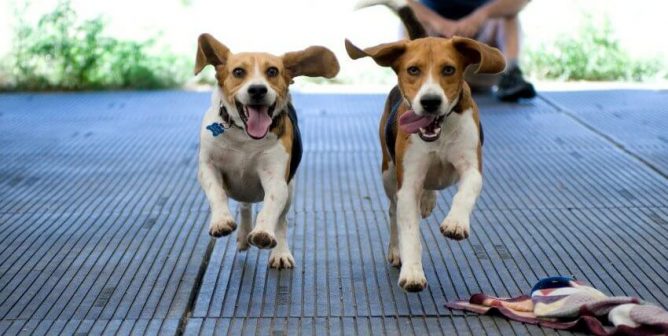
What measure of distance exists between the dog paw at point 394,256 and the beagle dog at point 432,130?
32cm

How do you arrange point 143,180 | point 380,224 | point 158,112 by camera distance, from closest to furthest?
1. point 380,224
2. point 143,180
3. point 158,112

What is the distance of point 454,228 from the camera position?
389 cm

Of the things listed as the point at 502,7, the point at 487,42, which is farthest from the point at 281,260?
the point at 487,42

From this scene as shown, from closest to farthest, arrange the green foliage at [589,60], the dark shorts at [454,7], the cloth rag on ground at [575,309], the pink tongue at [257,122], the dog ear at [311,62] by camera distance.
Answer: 1. the cloth rag on ground at [575,309]
2. the pink tongue at [257,122]
3. the dog ear at [311,62]
4. the dark shorts at [454,7]
5. the green foliage at [589,60]

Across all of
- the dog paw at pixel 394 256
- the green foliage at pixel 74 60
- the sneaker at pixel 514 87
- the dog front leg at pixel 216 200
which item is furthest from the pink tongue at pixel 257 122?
the green foliage at pixel 74 60

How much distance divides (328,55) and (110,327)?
143cm

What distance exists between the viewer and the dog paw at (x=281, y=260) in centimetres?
450

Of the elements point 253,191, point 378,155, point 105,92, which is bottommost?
point 105,92

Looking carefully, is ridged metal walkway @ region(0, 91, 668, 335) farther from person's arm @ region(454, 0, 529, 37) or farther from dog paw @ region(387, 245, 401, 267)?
person's arm @ region(454, 0, 529, 37)

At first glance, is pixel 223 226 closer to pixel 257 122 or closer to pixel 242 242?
pixel 257 122

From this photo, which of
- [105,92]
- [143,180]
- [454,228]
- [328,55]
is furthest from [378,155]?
[105,92]

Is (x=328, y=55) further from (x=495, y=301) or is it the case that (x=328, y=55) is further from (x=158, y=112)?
(x=158, y=112)

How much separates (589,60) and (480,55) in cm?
720

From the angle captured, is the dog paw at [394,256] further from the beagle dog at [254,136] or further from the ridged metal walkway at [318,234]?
the beagle dog at [254,136]
